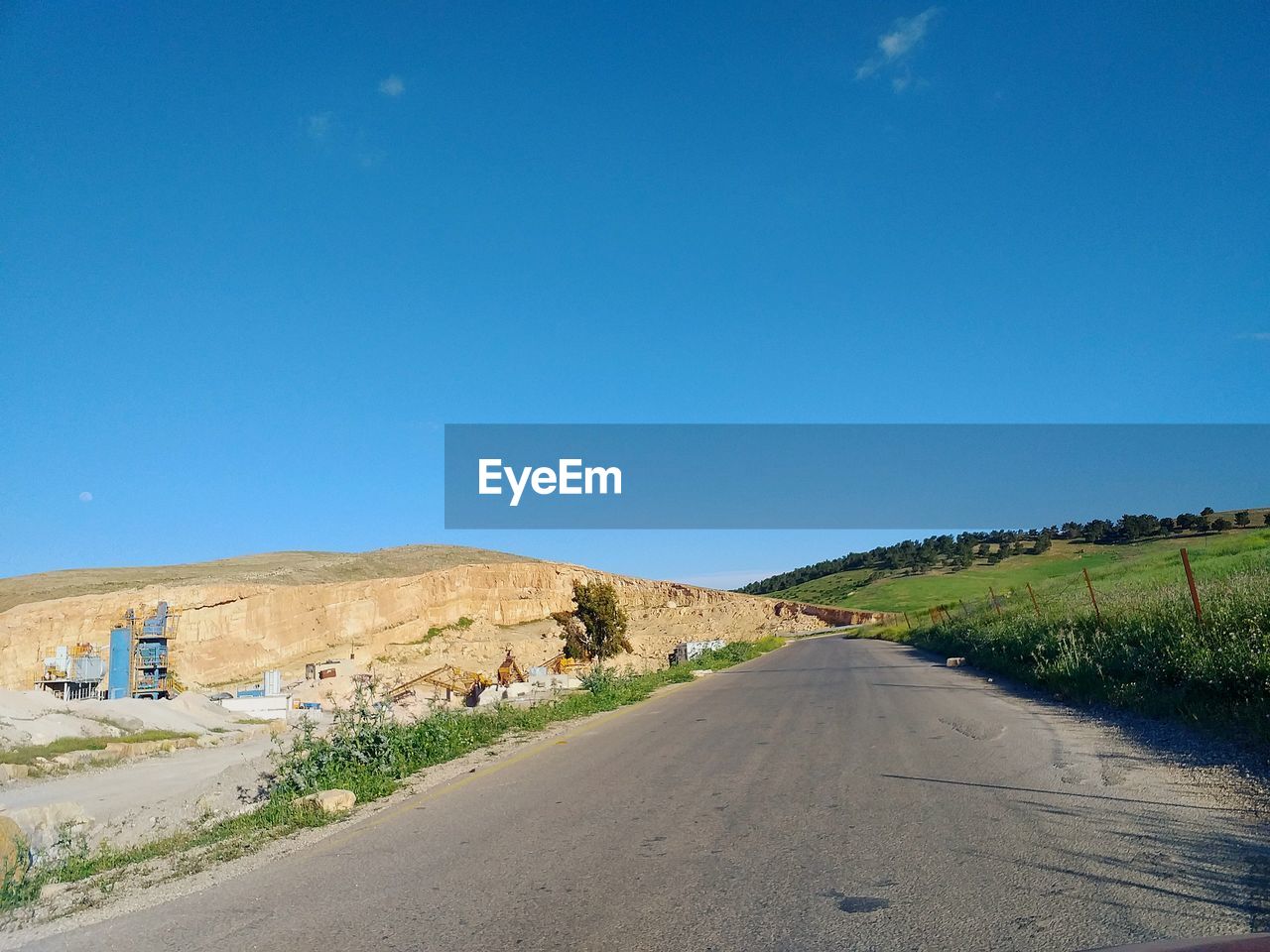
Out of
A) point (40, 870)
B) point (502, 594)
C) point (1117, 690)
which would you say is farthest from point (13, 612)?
point (1117, 690)

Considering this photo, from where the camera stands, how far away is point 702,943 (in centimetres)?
409

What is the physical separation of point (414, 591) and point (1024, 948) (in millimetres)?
76155

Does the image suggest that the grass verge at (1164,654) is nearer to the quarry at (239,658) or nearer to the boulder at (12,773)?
the quarry at (239,658)

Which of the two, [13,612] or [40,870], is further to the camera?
[13,612]

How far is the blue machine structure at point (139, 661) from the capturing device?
40.4 metres

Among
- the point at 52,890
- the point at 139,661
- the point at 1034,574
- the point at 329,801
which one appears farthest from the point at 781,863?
the point at 1034,574

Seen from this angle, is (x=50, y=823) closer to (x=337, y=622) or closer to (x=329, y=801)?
(x=329, y=801)

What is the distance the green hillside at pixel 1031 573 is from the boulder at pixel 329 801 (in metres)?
22.2

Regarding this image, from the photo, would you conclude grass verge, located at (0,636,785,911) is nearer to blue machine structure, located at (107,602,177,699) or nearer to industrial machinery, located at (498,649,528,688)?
industrial machinery, located at (498,649,528,688)

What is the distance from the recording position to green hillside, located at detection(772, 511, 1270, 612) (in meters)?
32.1

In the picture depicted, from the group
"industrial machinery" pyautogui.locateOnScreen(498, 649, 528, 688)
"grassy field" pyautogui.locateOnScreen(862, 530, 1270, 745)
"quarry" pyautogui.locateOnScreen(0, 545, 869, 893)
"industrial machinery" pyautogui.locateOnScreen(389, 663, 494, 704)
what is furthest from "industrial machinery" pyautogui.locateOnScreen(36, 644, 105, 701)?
"grassy field" pyautogui.locateOnScreen(862, 530, 1270, 745)

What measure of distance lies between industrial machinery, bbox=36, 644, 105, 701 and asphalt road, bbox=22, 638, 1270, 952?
1543 inches

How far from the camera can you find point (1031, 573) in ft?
202

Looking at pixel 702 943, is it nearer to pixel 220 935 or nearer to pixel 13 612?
pixel 220 935
